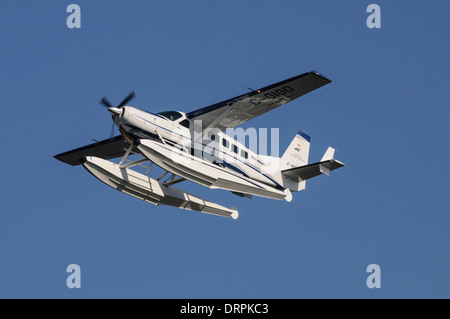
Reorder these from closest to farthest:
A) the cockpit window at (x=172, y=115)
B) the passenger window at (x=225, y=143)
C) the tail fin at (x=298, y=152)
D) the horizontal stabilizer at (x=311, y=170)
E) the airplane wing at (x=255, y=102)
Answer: the airplane wing at (x=255, y=102) < the cockpit window at (x=172, y=115) < the horizontal stabilizer at (x=311, y=170) < the passenger window at (x=225, y=143) < the tail fin at (x=298, y=152)

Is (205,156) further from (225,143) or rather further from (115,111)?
(115,111)

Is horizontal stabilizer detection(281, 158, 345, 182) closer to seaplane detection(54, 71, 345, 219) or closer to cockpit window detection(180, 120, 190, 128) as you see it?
seaplane detection(54, 71, 345, 219)

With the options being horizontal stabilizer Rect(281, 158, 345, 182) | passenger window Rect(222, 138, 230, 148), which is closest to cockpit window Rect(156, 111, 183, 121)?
passenger window Rect(222, 138, 230, 148)

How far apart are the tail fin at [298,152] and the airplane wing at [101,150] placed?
20.5ft

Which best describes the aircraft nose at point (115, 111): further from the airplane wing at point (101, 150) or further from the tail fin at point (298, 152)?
the tail fin at point (298, 152)

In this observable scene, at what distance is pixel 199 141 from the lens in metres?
24.7

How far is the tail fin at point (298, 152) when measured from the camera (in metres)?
27.8

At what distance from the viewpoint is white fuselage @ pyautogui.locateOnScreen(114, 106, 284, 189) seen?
23.3 metres

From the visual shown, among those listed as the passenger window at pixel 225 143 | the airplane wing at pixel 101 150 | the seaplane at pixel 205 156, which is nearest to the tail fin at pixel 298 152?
the seaplane at pixel 205 156

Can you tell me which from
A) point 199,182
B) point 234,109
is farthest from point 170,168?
point 234,109

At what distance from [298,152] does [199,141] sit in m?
5.28

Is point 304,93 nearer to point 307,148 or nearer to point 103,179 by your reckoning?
point 307,148

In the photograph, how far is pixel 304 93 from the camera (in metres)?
23.5

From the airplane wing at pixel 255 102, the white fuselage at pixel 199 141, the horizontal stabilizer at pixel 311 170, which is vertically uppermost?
the airplane wing at pixel 255 102
